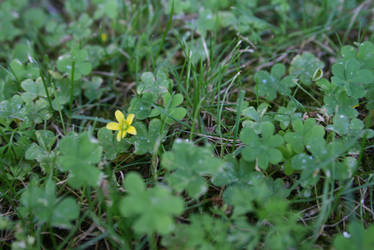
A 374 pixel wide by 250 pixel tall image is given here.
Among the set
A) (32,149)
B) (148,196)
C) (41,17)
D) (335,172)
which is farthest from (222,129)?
(41,17)

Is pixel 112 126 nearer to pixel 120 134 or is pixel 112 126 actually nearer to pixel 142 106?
pixel 120 134

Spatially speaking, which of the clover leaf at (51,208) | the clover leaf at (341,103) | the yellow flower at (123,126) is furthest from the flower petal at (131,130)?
the clover leaf at (341,103)

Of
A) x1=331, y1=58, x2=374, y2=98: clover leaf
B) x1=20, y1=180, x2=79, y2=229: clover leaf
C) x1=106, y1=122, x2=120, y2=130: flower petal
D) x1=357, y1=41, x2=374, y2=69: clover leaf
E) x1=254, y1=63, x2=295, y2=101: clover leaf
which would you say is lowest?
x1=20, y1=180, x2=79, y2=229: clover leaf

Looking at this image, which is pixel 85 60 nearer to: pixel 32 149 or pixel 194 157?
pixel 32 149

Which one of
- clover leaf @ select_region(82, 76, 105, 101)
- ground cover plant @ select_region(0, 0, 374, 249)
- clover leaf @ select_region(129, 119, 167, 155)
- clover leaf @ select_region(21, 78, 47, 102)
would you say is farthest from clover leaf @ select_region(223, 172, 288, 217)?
clover leaf @ select_region(21, 78, 47, 102)

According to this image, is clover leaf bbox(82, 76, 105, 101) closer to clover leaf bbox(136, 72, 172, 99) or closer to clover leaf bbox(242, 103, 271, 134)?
Result: clover leaf bbox(136, 72, 172, 99)

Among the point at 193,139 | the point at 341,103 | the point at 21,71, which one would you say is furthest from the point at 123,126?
the point at 341,103

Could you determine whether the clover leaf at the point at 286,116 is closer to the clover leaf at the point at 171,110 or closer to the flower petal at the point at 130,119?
the clover leaf at the point at 171,110
